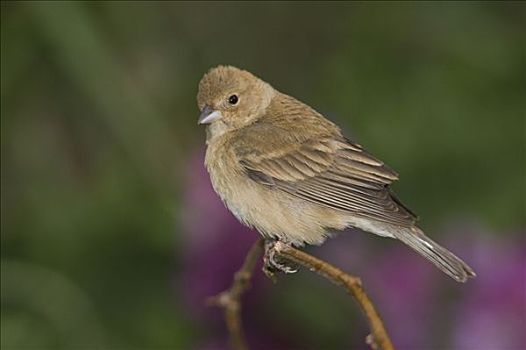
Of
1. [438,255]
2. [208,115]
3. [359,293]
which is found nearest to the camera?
[359,293]

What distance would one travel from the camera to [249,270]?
378cm

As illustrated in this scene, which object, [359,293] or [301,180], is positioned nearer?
[359,293]

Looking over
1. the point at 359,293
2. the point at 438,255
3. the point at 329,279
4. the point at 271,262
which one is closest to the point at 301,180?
the point at 271,262

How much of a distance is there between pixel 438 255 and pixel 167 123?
3100 millimetres

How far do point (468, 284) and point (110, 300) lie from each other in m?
2.07

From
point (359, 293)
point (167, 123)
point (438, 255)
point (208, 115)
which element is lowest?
point (359, 293)

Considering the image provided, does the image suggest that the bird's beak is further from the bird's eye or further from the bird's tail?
the bird's tail

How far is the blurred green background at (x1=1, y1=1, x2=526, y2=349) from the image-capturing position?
607 cm

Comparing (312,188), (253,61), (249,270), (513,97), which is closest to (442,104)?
(513,97)

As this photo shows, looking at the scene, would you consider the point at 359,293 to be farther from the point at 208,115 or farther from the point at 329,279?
the point at 208,115

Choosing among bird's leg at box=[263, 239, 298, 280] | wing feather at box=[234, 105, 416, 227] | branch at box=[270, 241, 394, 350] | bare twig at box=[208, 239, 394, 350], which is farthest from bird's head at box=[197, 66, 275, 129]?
branch at box=[270, 241, 394, 350]

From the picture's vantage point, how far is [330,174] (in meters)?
4.52

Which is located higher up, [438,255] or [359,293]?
[438,255]

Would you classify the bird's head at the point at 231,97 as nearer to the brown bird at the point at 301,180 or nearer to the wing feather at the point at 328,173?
the brown bird at the point at 301,180
